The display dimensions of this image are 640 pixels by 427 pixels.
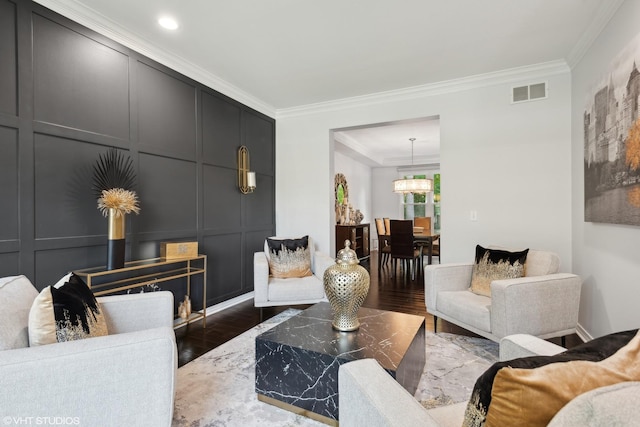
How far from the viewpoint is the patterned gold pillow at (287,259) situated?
10.9ft

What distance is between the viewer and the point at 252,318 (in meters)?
3.25

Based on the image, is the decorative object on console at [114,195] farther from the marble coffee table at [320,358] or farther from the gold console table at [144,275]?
the marble coffee table at [320,358]

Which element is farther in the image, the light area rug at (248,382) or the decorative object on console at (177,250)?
the decorative object on console at (177,250)

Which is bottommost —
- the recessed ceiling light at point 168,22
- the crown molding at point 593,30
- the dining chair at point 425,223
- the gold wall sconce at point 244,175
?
the dining chair at point 425,223

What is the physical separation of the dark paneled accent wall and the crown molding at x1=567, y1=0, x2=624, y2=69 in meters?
3.46

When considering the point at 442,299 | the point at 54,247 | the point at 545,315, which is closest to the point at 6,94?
the point at 54,247

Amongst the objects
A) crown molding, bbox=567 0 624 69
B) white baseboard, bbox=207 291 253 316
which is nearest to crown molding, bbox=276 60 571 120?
crown molding, bbox=567 0 624 69

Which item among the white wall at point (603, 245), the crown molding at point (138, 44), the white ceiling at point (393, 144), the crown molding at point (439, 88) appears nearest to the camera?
the white wall at point (603, 245)

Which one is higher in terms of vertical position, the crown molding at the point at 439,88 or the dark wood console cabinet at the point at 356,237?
the crown molding at the point at 439,88

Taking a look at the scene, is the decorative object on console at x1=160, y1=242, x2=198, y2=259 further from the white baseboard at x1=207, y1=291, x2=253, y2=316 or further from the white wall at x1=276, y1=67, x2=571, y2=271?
the white wall at x1=276, y1=67, x2=571, y2=271

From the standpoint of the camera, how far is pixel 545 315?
217 cm

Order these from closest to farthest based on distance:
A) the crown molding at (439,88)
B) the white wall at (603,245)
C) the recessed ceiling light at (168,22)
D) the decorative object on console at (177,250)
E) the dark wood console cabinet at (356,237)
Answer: the white wall at (603,245), the recessed ceiling light at (168,22), the decorative object on console at (177,250), the crown molding at (439,88), the dark wood console cabinet at (356,237)

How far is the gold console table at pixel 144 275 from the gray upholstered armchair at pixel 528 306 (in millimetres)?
2330

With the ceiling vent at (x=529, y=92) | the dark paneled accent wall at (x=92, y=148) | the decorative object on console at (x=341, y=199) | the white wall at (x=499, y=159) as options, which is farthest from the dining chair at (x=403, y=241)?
the dark paneled accent wall at (x=92, y=148)
